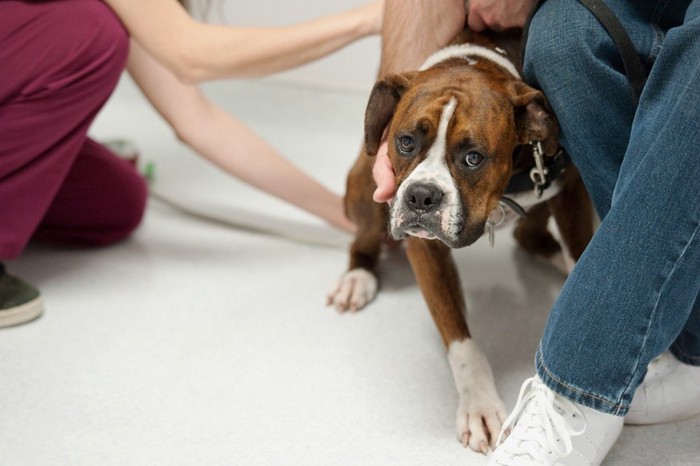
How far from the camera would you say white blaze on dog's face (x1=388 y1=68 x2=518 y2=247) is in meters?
1.47

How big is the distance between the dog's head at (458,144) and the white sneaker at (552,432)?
0.98 feet

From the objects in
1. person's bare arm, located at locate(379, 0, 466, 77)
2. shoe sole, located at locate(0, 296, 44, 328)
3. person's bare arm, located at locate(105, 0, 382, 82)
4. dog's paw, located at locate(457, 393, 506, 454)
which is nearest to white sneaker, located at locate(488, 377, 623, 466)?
A: dog's paw, located at locate(457, 393, 506, 454)

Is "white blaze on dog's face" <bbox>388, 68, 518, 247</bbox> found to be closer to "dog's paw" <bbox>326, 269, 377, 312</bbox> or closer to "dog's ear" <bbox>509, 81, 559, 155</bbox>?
"dog's ear" <bbox>509, 81, 559, 155</bbox>

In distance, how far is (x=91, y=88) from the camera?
76.4 inches

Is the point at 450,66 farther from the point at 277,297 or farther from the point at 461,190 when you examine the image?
the point at 277,297

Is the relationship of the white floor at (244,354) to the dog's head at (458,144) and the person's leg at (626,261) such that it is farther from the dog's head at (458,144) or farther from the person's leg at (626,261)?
the dog's head at (458,144)

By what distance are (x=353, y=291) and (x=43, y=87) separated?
0.82 metres

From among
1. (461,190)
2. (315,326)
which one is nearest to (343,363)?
(315,326)

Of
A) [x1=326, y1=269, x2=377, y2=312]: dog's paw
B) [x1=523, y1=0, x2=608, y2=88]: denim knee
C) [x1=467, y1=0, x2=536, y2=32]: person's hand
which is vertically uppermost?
[x1=523, y1=0, x2=608, y2=88]: denim knee

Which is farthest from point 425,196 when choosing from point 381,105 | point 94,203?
point 94,203

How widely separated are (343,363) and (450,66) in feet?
2.12

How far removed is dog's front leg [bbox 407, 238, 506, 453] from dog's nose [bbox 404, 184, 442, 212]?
272 mm

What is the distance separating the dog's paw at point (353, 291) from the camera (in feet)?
6.73

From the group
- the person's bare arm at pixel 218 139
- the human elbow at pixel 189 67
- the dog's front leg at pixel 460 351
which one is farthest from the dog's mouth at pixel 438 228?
the person's bare arm at pixel 218 139
